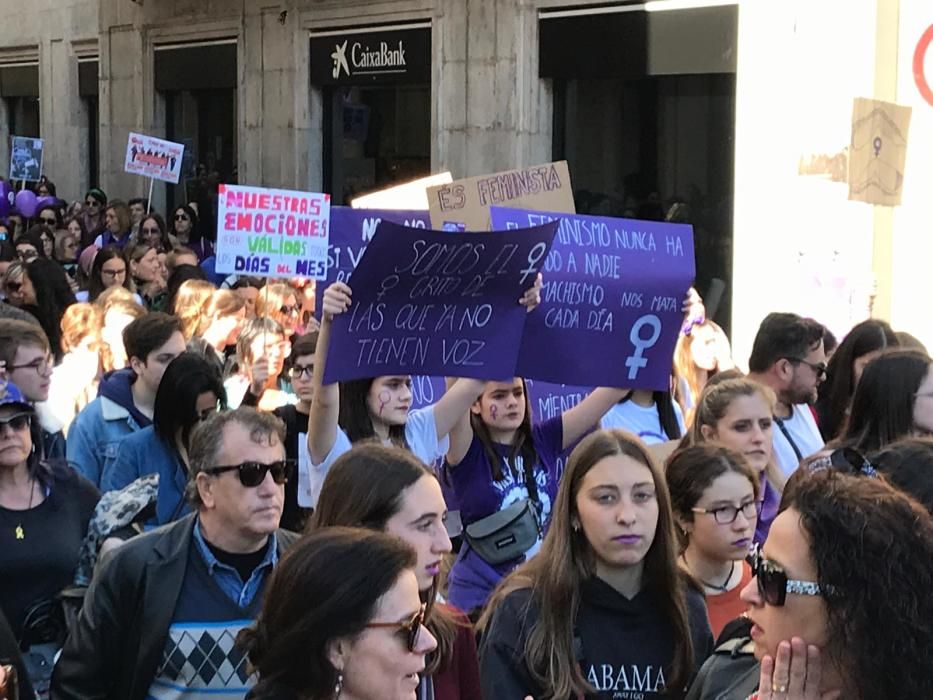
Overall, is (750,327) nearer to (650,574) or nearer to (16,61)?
(650,574)

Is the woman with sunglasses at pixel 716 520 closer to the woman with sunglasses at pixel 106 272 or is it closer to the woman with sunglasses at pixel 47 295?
the woman with sunglasses at pixel 47 295

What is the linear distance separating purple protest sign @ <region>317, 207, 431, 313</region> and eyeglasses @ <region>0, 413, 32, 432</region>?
2.26 metres

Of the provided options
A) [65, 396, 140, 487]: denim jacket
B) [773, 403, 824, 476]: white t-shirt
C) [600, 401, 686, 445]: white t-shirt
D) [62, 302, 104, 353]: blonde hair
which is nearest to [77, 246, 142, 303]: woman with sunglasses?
[62, 302, 104, 353]: blonde hair

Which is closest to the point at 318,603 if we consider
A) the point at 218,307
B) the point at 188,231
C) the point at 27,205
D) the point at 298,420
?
the point at 298,420

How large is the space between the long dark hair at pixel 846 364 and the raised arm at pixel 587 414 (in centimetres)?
139

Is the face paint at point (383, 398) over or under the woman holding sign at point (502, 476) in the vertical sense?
over

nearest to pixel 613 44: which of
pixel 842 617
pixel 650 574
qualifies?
pixel 650 574

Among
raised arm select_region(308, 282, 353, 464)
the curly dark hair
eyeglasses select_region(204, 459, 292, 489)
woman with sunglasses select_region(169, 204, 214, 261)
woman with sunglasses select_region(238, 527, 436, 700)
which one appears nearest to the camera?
the curly dark hair

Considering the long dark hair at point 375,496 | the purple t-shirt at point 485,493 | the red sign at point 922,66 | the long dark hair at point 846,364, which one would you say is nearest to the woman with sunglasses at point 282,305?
the long dark hair at point 846,364

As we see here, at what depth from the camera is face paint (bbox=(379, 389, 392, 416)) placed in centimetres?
598

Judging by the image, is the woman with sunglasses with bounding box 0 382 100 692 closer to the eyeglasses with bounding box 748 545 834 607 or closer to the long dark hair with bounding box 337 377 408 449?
the long dark hair with bounding box 337 377 408 449

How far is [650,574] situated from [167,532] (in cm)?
134

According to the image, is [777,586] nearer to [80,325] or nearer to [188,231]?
[80,325]

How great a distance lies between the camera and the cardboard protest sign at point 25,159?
22.3m
